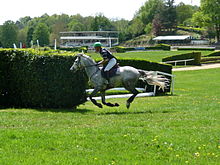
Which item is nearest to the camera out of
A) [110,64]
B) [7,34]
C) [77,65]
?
[110,64]

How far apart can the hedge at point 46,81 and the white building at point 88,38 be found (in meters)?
121

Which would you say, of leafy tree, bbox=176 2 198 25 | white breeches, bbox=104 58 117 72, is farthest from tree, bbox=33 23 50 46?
white breeches, bbox=104 58 117 72

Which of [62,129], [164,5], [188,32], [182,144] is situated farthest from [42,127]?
[188,32]

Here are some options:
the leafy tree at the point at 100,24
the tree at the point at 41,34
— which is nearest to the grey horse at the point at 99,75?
the tree at the point at 41,34

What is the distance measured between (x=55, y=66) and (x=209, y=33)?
105m

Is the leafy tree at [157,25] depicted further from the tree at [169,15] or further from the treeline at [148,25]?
the tree at [169,15]

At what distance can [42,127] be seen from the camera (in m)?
8.65

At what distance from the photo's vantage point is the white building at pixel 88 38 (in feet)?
445

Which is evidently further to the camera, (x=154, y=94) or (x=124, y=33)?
(x=124, y=33)

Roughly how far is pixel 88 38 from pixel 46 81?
123138 mm

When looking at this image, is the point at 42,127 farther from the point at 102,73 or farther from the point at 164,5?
the point at 164,5

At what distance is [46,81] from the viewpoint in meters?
12.6

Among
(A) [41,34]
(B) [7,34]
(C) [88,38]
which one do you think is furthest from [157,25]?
(B) [7,34]

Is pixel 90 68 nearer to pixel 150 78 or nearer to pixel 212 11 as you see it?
pixel 150 78
